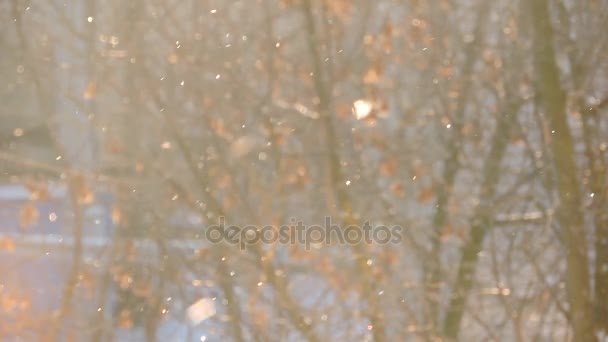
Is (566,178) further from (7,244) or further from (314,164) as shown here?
(7,244)

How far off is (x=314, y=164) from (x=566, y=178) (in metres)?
0.65

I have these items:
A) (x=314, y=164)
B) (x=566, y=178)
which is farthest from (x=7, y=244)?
(x=566, y=178)

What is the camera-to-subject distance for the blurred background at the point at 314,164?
1.72 metres

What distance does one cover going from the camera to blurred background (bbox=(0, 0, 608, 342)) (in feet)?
5.65

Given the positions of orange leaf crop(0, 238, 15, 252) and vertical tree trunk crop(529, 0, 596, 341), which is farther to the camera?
orange leaf crop(0, 238, 15, 252)

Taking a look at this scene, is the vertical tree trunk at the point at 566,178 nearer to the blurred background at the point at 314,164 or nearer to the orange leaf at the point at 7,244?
the blurred background at the point at 314,164

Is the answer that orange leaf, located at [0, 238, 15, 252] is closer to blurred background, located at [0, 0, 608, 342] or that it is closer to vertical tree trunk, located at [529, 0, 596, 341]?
blurred background, located at [0, 0, 608, 342]

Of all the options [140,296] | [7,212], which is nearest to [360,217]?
[140,296]

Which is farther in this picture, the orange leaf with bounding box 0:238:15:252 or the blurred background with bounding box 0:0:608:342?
the orange leaf with bounding box 0:238:15:252

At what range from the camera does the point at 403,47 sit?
188cm

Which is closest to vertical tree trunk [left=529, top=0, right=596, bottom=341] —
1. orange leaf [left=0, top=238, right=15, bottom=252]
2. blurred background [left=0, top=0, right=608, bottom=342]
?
blurred background [left=0, top=0, right=608, bottom=342]

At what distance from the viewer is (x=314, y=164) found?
1797 mm

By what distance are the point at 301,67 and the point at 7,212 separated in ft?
3.70

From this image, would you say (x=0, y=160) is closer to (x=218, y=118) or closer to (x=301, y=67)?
(x=218, y=118)
